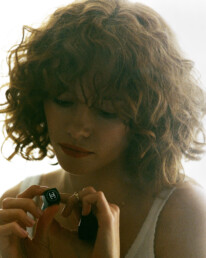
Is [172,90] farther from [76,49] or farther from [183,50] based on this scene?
[76,49]

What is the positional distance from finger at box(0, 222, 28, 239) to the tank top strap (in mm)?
265

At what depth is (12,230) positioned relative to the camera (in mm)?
822

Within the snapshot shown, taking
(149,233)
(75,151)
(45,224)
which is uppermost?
(75,151)

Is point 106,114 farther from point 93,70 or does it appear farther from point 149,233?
point 149,233

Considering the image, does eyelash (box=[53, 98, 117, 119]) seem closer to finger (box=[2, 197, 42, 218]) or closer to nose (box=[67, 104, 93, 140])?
nose (box=[67, 104, 93, 140])

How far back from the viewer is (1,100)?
42.6 inches

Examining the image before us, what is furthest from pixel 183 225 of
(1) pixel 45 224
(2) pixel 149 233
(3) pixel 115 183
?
(1) pixel 45 224

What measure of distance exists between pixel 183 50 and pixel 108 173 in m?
0.35

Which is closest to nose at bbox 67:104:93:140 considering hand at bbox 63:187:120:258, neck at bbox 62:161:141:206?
hand at bbox 63:187:120:258

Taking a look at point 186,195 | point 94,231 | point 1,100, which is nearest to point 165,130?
point 186,195

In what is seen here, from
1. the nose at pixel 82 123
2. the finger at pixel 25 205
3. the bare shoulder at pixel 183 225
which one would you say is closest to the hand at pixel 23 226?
the finger at pixel 25 205

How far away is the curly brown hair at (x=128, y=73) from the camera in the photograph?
816 mm

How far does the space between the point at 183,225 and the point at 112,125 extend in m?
0.28

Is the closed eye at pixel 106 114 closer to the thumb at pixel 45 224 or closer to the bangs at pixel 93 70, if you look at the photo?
the bangs at pixel 93 70
